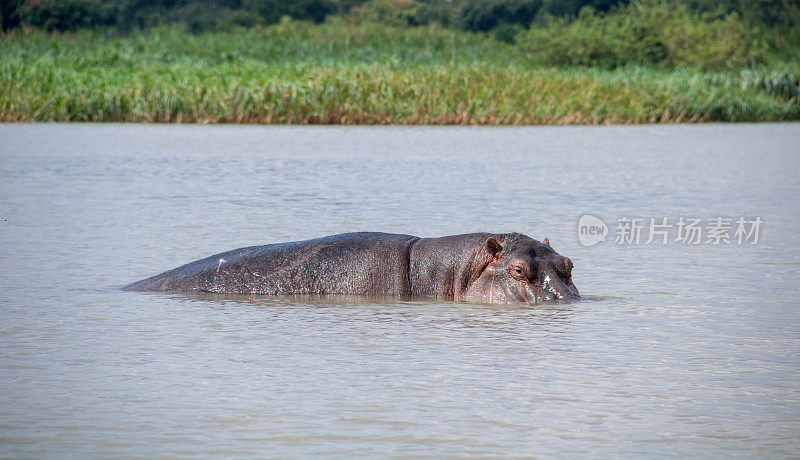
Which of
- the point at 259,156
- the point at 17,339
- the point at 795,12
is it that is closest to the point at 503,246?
the point at 17,339

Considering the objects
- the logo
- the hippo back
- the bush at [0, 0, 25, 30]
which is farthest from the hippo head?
the bush at [0, 0, 25, 30]

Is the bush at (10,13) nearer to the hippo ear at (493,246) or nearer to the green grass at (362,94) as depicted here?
the green grass at (362,94)

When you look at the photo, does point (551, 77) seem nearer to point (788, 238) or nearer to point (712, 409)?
point (788, 238)

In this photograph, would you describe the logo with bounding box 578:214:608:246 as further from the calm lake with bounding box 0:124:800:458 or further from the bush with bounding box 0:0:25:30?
the bush with bounding box 0:0:25:30

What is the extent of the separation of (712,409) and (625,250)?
3.98m

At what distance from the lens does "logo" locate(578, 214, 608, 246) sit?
7947 mm

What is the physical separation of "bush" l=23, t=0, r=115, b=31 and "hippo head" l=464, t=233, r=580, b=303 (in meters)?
44.7

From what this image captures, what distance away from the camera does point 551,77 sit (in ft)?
79.7

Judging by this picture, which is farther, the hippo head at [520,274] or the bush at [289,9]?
the bush at [289,9]

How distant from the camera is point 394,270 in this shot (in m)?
5.75

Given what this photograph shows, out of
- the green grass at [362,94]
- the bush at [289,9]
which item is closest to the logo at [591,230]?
the green grass at [362,94]

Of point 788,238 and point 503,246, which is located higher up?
point 503,246

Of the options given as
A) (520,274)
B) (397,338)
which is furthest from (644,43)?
(397,338)

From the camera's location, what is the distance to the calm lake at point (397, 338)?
341 centimetres
